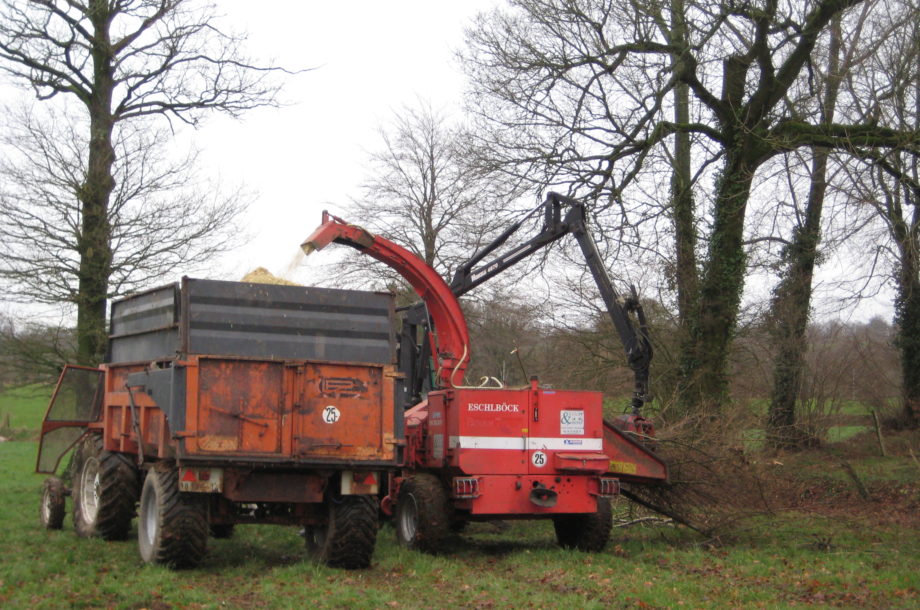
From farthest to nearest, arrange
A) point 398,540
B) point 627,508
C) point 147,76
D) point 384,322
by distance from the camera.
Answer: point 147,76 < point 627,508 < point 398,540 < point 384,322

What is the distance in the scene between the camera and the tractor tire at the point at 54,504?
11930 mm

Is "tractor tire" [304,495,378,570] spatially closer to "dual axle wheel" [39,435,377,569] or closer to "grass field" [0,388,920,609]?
"dual axle wheel" [39,435,377,569]

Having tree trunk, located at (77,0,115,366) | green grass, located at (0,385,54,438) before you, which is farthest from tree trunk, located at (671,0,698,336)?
green grass, located at (0,385,54,438)

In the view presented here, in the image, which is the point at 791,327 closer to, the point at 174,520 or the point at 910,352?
the point at 910,352

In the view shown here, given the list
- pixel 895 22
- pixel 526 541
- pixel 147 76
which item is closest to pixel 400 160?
pixel 147 76

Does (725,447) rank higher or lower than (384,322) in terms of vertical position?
lower

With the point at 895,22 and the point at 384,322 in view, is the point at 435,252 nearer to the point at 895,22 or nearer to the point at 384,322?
the point at 895,22

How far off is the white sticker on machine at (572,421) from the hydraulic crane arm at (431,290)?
79.1 inches

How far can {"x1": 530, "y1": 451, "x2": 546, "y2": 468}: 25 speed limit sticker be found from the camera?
1102cm

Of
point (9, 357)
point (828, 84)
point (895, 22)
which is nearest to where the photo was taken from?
point (895, 22)

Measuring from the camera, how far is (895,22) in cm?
1473

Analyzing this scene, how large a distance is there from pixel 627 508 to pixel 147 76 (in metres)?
12.5

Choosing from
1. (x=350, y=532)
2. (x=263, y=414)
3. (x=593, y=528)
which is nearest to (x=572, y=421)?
(x=593, y=528)

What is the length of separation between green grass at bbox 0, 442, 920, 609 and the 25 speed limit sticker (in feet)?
3.19
